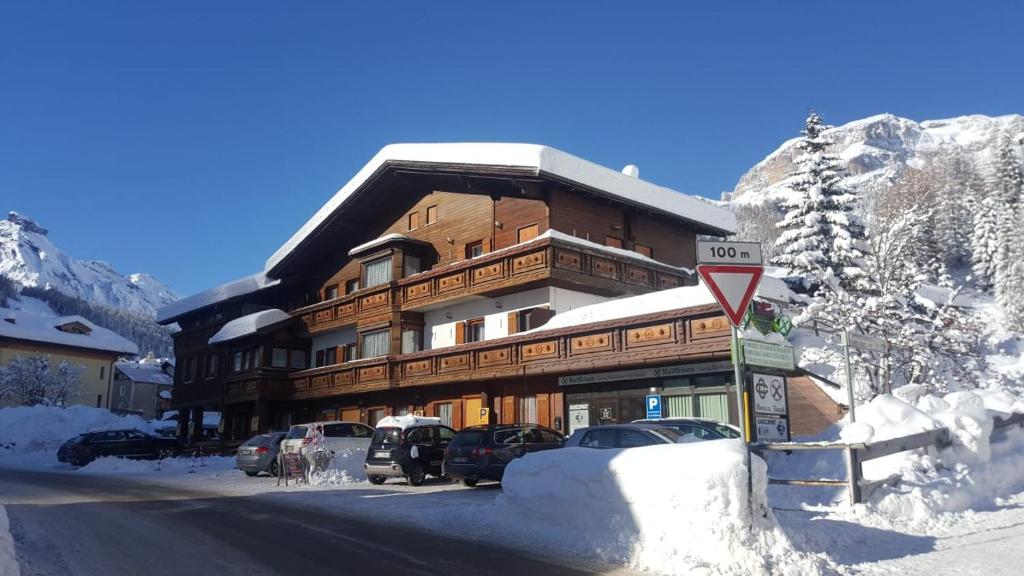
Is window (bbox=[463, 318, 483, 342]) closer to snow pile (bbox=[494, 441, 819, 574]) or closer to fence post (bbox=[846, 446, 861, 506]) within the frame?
snow pile (bbox=[494, 441, 819, 574])

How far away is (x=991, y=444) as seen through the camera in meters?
13.7

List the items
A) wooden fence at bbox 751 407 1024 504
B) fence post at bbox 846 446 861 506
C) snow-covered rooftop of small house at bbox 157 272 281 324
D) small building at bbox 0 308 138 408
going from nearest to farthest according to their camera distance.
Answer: wooden fence at bbox 751 407 1024 504 → fence post at bbox 846 446 861 506 → snow-covered rooftop of small house at bbox 157 272 281 324 → small building at bbox 0 308 138 408

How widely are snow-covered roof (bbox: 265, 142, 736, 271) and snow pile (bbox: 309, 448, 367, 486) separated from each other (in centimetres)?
1152

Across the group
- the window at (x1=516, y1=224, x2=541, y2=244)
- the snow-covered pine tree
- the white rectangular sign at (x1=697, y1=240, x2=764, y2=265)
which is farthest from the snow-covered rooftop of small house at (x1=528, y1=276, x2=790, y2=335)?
the white rectangular sign at (x1=697, y1=240, x2=764, y2=265)

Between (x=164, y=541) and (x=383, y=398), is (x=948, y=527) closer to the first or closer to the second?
(x=164, y=541)

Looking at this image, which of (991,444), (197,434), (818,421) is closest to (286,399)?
(197,434)

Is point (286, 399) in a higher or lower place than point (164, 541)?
higher

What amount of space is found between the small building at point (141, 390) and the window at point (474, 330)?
8615 cm

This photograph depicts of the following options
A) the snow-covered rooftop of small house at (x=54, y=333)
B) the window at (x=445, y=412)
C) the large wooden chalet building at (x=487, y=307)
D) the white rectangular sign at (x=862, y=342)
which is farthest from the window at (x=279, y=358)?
the snow-covered rooftop of small house at (x=54, y=333)

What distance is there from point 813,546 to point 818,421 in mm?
11103

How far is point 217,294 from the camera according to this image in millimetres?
45781

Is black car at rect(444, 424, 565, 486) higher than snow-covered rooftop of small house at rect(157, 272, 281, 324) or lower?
lower

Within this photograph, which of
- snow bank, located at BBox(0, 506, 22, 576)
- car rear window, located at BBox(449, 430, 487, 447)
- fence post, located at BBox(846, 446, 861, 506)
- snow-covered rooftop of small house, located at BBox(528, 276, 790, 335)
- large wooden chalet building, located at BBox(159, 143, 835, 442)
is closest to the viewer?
snow bank, located at BBox(0, 506, 22, 576)

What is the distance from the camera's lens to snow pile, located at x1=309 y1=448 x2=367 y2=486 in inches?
834
